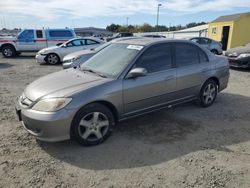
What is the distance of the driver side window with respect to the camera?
419 cm

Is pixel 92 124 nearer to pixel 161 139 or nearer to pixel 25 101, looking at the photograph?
pixel 25 101

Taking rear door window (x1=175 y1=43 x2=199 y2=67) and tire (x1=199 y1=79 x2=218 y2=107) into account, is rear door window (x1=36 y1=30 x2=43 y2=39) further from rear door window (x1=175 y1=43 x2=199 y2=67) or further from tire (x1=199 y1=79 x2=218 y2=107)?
tire (x1=199 y1=79 x2=218 y2=107)

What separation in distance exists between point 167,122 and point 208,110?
4.20 feet

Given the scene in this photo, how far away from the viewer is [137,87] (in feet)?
13.2

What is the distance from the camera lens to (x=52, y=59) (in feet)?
42.1

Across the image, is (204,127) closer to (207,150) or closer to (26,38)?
(207,150)

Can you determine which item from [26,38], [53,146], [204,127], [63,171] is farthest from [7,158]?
[26,38]

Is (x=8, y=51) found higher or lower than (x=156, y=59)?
lower

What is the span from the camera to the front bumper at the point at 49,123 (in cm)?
328

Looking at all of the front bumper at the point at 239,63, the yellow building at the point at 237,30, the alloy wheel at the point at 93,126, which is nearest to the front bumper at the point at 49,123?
the alloy wheel at the point at 93,126

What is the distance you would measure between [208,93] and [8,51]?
584 inches

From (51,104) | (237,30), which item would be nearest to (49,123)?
(51,104)

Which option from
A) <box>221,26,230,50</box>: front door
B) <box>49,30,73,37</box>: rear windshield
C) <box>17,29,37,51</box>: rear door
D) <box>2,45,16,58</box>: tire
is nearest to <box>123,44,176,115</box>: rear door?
<box>49,30,73,37</box>: rear windshield

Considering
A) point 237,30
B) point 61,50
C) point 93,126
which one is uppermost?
point 237,30
